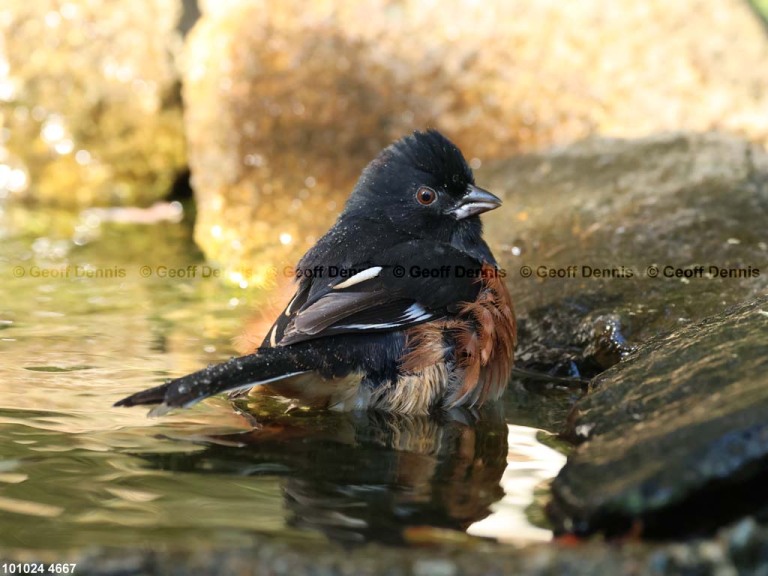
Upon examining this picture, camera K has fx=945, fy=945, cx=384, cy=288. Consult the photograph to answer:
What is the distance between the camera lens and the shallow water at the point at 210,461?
7.06ft

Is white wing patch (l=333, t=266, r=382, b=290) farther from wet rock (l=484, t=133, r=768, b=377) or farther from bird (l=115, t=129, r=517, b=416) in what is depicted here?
wet rock (l=484, t=133, r=768, b=377)

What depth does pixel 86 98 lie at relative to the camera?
707 centimetres

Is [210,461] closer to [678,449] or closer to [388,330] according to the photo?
[388,330]

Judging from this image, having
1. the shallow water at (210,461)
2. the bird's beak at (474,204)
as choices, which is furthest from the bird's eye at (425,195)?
the shallow water at (210,461)

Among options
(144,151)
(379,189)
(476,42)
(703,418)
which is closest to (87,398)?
(379,189)

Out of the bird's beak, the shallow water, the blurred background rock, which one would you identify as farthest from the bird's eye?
the blurred background rock

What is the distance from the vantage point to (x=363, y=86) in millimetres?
5945

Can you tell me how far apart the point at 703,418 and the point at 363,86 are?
4.14 meters

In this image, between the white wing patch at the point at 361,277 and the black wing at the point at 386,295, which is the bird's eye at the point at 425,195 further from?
the white wing patch at the point at 361,277

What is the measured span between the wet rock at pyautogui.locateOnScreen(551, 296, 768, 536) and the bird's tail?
892 millimetres

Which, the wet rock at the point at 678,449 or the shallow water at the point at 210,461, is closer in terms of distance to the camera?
the wet rock at the point at 678,449

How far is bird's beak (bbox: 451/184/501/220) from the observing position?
368 centimetres

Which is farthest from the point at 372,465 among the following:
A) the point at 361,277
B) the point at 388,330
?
the point at 361,277

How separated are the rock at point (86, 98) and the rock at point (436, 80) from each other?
3.70 feet
